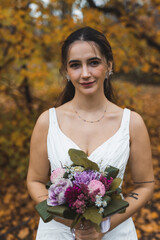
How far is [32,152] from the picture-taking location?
190 centimetres

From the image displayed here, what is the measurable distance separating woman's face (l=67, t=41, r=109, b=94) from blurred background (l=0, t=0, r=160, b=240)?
4.51 ft

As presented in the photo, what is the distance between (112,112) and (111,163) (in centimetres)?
45

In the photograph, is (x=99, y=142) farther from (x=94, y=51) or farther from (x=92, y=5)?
(x=92, y=5)

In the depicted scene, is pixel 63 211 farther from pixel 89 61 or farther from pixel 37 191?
pixel 89 61

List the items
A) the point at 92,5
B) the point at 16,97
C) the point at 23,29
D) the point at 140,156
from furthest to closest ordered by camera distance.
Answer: the point at 16,97 < the point at 92,5 < the point at 23,29 < the point at 140,156

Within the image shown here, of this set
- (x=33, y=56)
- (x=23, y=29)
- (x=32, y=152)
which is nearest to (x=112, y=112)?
(x=32, y=152)

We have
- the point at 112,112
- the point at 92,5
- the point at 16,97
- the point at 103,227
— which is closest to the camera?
the point at 103,227

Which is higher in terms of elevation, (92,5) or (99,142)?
(92,5)

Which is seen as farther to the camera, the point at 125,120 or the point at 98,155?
the point at 125,120

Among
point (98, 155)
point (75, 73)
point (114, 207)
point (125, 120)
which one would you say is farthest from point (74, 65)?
point (114, 207)

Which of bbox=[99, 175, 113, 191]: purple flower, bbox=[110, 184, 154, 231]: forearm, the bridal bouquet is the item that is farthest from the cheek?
bbox=[110, 184, 154, 231]: forearm

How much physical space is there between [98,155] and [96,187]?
46 cm

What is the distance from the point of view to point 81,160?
1.49 metres

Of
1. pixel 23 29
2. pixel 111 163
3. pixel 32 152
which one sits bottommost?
pixel 111 163
